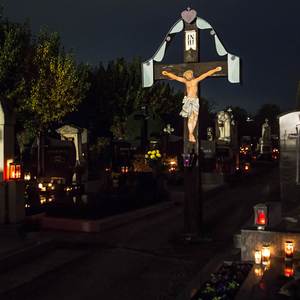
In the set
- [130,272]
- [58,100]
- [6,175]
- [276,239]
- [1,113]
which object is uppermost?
[58,100]

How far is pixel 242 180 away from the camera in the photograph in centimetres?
3372

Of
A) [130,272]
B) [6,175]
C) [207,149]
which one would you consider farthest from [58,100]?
[130,272]

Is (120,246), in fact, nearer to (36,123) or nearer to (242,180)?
(36,123)

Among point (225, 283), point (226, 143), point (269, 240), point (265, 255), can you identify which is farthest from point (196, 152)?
point (226, 143)

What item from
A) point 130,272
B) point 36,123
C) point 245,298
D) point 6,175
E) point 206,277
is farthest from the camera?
point 36,123

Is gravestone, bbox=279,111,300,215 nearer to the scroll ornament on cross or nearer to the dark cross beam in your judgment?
the scroll ornament on cross

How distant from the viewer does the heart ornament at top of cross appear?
515 inches

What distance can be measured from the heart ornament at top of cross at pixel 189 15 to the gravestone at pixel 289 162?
343 cm

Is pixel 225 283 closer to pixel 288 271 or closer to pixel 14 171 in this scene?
pixel 288 271

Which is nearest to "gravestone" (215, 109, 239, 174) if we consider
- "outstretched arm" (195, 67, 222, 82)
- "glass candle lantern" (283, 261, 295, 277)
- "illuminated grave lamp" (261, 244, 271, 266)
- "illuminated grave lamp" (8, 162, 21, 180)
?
"illuminated grave lamp" (8, 162, 21, 180)

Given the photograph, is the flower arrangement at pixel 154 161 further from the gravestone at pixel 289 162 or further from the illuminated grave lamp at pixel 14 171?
the gravestone at pixel 289 162

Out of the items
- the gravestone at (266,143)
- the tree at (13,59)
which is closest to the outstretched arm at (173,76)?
the tree at (13,59)

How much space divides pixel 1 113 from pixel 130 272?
23.5 ft

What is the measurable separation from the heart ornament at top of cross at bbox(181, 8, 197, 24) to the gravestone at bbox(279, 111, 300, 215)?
3.43 meters
